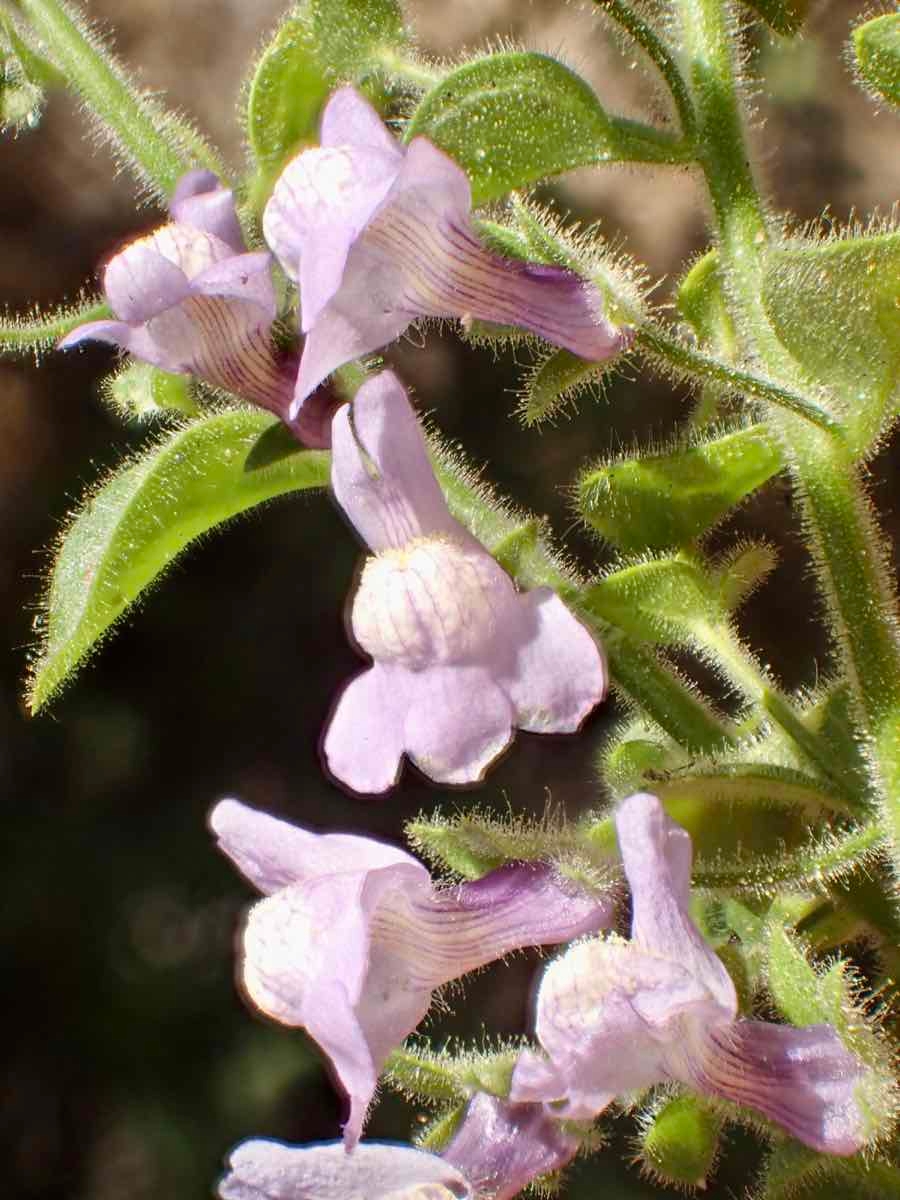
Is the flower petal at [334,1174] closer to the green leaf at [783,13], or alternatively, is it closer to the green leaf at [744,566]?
the green leaf at [744,566]

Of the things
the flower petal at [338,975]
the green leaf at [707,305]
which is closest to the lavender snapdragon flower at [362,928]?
the flower petal at [338,975]

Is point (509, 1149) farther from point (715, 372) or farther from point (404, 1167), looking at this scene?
point (715, 372)

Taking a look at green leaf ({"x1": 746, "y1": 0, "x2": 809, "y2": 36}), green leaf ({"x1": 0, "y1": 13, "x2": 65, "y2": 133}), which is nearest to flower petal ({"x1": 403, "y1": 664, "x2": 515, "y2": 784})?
green leaf ({"x1": 746, "y1": 0, "x2": 809, "y2": 36})

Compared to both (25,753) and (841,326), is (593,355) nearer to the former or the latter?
(841,326)

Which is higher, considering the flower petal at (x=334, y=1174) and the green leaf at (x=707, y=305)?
the green leaf at (x=707, y=305)

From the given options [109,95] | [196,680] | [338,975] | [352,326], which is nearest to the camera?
[338,975]

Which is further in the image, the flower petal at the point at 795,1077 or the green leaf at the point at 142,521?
the green leaf at the point at 142,521

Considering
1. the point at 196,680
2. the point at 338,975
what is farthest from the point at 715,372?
the point at 196,680
